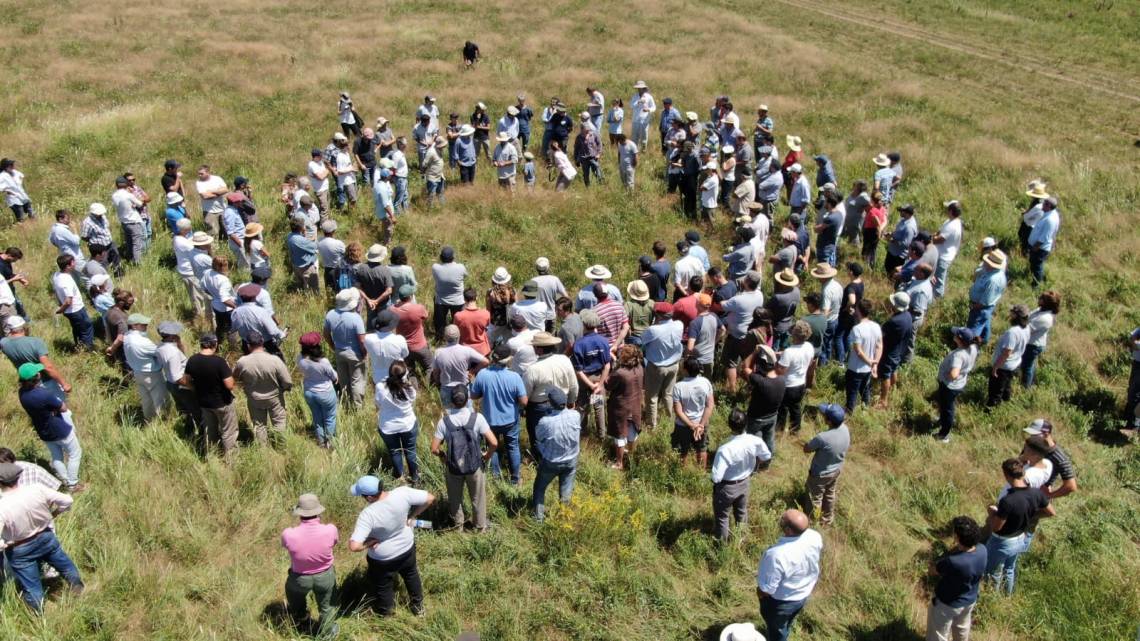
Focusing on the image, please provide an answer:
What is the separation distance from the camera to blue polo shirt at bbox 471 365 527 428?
8.16m

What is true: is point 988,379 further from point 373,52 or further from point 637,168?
point 373,52

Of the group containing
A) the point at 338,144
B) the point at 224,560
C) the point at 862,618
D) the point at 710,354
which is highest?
the point at 338,144

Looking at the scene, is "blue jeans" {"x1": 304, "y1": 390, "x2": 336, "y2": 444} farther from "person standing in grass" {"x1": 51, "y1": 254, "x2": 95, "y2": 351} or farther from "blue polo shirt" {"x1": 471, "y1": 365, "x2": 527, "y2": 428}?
"person standing in grass" {"x1": 51, "y1": 254, "x2": 95, "y2": 351}

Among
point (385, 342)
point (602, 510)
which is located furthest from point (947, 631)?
point (385, 342)

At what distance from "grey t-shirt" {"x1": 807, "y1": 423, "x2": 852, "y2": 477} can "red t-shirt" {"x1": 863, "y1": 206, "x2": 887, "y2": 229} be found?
23.9 ft

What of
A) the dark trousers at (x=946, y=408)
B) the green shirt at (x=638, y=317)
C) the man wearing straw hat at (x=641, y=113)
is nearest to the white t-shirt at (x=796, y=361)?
A: the dark trousers at (x=946, y=408)

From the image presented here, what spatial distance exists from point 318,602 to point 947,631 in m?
5.59

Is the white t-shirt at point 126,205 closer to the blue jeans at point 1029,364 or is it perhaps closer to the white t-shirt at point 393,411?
the white t-shirt at point 393,411

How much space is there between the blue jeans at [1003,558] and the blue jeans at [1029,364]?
4278 millimetres

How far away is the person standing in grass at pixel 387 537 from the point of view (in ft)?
21.0

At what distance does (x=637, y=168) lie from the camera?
64.0ft

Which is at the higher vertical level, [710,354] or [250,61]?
[250,61]

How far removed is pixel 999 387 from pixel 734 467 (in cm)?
527

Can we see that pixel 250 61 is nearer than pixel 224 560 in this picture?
No
